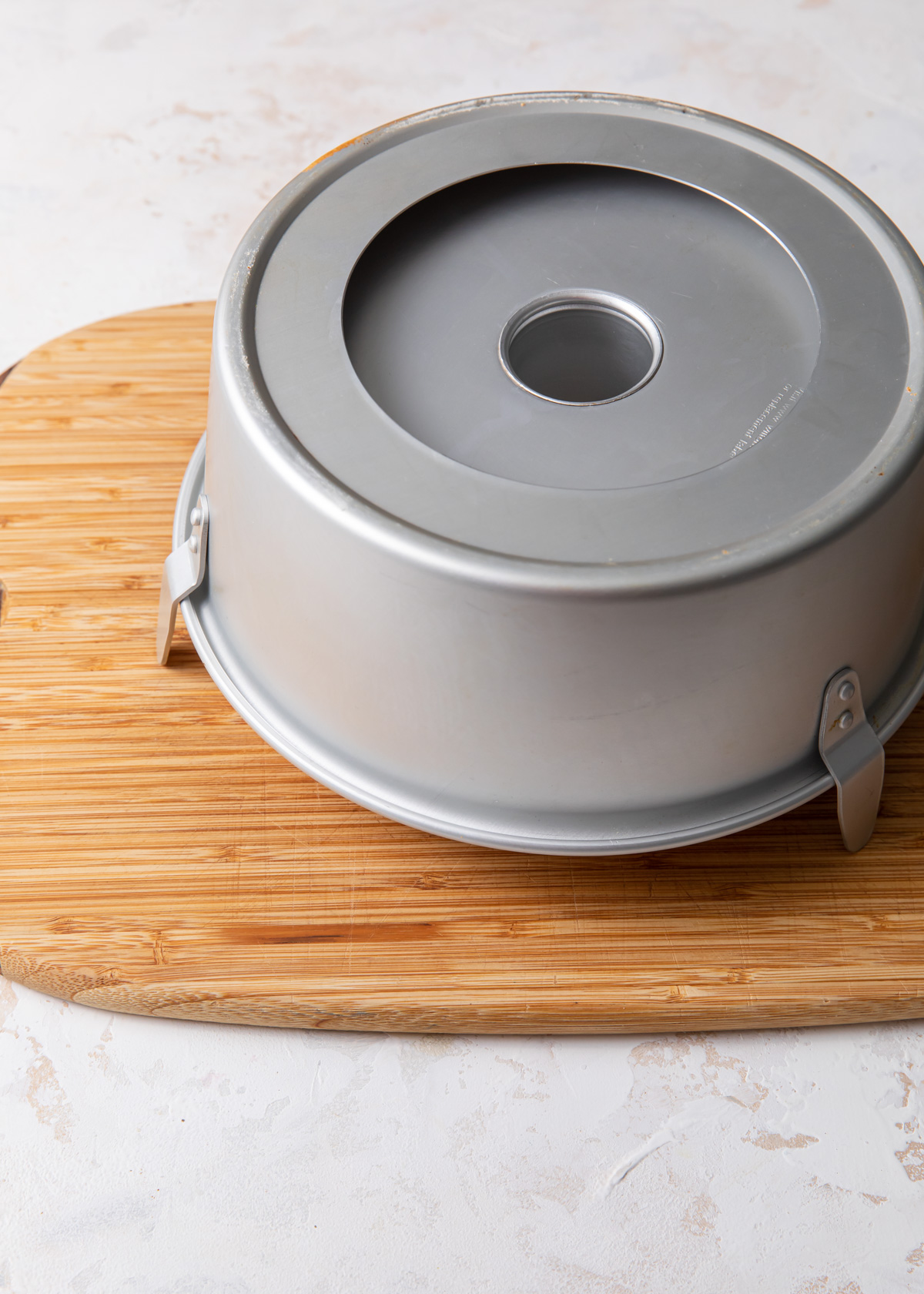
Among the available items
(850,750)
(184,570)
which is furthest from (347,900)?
(850,750)

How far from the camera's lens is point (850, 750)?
36.5 inches

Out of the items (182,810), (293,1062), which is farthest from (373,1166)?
(182,810)

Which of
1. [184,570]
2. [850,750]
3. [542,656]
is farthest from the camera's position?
[184,570]

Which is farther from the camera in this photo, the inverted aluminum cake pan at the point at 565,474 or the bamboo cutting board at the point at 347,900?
the bamboo cutting board at the point at 347,900

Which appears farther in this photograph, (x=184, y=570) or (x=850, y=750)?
(x=184, y=570)

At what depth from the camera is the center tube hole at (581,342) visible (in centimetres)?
98

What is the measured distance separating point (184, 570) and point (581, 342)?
0.39m

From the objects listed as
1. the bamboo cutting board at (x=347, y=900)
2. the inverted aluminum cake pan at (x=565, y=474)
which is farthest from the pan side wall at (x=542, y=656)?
the bamboo cutting board at (x=347, y=900)

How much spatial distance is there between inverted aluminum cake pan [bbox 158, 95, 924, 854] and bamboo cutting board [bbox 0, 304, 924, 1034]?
128 mm

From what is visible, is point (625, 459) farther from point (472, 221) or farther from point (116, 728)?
point (116, 728)

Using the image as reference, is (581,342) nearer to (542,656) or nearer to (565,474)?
(565,474)

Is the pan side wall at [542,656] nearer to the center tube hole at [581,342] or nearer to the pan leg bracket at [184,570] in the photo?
the pan leg bracket at [184,570]

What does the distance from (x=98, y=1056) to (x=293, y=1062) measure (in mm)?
164

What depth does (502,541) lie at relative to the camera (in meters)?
0.79
